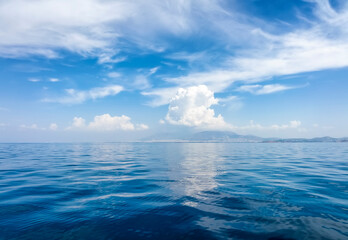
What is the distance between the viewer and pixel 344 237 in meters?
6.75

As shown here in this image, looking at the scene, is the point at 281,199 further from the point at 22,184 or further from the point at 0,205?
the point at 22,184

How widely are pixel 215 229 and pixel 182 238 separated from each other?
1.48m

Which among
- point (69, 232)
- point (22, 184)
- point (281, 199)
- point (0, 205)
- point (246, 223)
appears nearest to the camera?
point (69, 232)

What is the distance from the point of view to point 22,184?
15.1 meters

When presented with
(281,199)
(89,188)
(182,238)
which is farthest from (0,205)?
(281,199)

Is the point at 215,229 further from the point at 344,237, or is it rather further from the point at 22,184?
the point at 22,184

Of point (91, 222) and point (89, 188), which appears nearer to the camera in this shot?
point (91, 222)

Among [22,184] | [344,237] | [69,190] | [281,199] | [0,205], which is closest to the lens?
[344,237]

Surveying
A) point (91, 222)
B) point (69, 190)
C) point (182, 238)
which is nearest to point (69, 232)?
point (91, 222)

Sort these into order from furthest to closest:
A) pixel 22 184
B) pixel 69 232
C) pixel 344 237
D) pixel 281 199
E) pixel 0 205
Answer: pixel 22 184, pixel 281 199, pixel 0 205, pixel 69 232, pixel 344 237

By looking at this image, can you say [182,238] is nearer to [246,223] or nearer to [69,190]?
[246,223]

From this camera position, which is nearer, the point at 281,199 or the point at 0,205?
the point at 0,205

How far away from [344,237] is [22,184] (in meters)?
20.5

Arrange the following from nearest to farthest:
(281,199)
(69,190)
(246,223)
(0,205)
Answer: (246,223) → (0,205) → (281,199) → (69,190)
